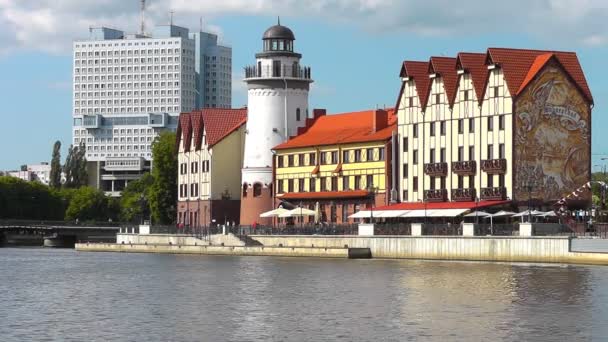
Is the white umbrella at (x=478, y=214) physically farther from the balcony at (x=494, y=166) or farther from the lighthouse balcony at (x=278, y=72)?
the lighthouse balcony at (x=278, y=72)

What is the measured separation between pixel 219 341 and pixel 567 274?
1381 inches

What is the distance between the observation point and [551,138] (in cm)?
11112

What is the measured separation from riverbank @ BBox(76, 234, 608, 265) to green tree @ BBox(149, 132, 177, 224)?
22609 millimetres

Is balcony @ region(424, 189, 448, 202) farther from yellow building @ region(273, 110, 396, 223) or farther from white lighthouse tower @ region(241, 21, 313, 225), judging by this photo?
white lighthouse tower @ region(241, 21, 313, 225)

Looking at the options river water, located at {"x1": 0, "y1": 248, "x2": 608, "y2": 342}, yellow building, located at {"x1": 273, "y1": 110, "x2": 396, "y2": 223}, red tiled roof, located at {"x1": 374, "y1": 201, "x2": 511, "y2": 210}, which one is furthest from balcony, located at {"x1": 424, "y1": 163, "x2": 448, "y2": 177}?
river water, located at {"x1": 0, "y1": 248, "x2": 608, "y2": 342}

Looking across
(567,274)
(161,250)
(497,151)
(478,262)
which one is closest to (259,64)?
(161,250)

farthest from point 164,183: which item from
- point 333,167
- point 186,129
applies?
point 333,167

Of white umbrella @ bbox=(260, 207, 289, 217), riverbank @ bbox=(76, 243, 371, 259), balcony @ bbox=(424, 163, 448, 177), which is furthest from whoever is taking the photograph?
white umbrella @ bbox=(260, 207, 289, 217)

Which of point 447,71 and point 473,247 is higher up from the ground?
point 447,71

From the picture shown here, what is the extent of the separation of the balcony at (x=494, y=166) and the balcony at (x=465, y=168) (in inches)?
45.0

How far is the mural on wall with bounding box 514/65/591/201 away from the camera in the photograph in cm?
10975

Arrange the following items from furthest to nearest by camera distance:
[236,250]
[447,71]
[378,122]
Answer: [378,122]
[236,250]
[447,71]

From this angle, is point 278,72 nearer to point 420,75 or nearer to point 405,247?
point 420,75

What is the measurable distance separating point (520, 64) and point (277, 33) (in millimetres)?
36390
